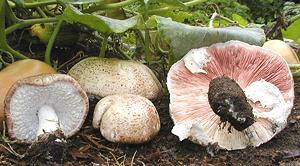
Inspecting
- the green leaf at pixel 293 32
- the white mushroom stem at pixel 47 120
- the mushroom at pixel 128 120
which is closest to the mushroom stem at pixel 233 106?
the mushroom at pixel 128 120

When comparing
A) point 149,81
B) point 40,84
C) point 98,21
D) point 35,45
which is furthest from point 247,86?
point 35,45

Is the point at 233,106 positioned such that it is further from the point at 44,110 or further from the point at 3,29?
the point at 3,29

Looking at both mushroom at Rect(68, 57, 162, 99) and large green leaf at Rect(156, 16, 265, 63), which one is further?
mushroom at Rect(68, 57, 162, 99)

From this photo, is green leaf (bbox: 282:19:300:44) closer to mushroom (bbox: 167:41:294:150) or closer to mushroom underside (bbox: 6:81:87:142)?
mushroom (bbox: 167:41:294:150)

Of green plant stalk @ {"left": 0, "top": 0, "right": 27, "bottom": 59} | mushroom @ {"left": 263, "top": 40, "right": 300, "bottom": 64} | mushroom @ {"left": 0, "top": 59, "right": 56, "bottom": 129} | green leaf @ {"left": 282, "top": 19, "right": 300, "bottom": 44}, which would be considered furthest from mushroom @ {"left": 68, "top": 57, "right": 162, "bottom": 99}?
green leaf @ {"left": 282, "top": 19, "right": 300, "bottom": 44}

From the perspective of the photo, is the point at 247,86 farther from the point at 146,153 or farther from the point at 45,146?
the point at 45,146

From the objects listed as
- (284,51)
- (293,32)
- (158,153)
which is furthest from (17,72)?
(293,32)
